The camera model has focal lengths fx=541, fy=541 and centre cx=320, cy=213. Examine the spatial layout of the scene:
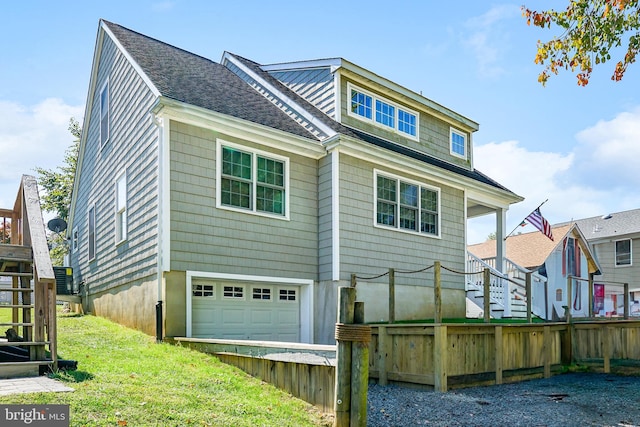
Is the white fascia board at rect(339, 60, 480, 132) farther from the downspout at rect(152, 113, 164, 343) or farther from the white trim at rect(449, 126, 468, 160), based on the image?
the downspout at rect(152, 113, 164, 343)

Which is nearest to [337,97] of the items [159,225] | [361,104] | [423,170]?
[361,104]

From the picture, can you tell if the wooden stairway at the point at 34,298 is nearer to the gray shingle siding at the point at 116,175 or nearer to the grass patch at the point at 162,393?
the grass patch at the point at 162,393

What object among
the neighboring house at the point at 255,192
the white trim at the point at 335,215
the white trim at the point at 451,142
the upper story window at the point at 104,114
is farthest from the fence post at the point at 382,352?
the upper story window at the point at 104,114

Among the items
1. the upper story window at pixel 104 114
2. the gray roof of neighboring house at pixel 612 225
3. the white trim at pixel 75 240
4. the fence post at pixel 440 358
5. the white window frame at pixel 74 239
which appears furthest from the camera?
the gray roof of neighboring house at pixel 612 225

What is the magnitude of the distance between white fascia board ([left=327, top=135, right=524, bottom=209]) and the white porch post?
14.2 inches

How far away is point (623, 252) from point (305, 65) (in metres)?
21.1

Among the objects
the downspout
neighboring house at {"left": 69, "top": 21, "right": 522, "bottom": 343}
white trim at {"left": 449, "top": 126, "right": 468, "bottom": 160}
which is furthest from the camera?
white trim at {"left": 449, "top": 126, "right": 468, "bottom": 160}

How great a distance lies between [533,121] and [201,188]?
26.7ft

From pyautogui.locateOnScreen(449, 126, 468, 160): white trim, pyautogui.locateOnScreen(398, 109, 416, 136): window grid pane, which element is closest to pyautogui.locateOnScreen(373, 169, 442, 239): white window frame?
pyautogui.locateOnScreen(398, 109, 416, 136): window grid pane

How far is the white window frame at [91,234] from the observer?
15216 mm

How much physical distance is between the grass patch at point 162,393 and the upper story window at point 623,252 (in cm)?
2523

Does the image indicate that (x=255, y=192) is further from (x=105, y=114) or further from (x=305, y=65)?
(x=105, y=114)

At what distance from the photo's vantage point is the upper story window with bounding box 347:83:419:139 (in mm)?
14148

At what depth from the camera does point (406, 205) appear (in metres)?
14.2
